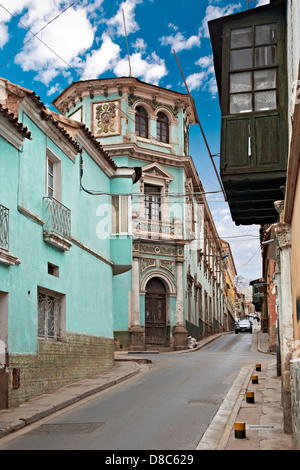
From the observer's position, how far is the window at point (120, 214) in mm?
20109

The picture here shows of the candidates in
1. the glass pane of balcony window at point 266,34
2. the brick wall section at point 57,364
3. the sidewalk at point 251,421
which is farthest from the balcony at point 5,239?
the glass pane of balcony window at point 266,34

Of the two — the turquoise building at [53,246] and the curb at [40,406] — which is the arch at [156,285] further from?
the curb at [40,406]

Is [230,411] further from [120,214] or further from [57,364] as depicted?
[120,214]

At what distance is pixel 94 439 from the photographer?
30.5 feet

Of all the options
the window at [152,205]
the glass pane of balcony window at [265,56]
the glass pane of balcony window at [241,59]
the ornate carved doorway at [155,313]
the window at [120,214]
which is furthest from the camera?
the window at [152,205]

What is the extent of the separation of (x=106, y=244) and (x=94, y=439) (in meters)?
11.3

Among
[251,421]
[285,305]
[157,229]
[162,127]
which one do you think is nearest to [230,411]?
[251,421]

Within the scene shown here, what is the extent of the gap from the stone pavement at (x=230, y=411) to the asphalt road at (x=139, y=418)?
0.76 ft

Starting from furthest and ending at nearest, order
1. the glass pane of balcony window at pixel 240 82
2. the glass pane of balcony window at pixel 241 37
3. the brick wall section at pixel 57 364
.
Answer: the brick wall section at pixel 57 364 → the glass pane of balcony window at pixel 241 37 → the glass pane of balcony window at pixel 240 82

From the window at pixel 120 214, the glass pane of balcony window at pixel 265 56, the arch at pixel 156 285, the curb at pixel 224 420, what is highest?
the glass pane of balcony window at pixel 265 56

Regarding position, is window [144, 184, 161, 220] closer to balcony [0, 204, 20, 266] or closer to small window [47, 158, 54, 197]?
small window [47, 158, 54, 197]

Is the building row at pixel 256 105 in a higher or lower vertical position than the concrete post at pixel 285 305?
higher

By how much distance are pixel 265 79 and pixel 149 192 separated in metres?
21.3

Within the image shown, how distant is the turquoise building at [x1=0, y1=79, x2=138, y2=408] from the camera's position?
1291 cm
